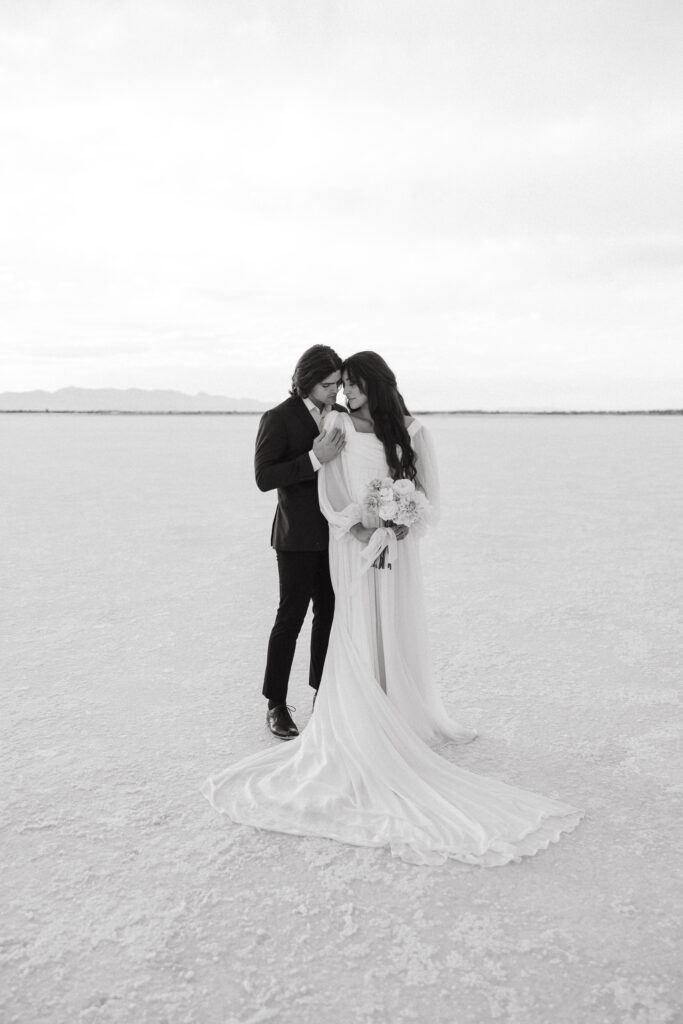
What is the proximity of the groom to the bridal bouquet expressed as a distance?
0.84ft

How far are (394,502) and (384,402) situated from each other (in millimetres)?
428

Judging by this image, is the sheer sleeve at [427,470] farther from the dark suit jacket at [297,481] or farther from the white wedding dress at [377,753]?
the dark suit jacket at [297,481]

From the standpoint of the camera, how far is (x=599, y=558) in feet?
26.5

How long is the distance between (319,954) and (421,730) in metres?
1.53

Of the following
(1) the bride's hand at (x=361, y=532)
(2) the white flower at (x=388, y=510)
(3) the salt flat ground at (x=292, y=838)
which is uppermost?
(2) the white flower at (x=388, y=510)

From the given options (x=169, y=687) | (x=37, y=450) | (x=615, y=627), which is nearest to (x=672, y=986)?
(x=169, y=687)

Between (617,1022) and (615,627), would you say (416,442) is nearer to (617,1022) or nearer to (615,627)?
(617,1022)

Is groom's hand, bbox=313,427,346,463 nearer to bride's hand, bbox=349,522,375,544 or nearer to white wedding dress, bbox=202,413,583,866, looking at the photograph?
white wedding dress, bbox=202,413,583,866

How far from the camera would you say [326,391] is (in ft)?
12.3

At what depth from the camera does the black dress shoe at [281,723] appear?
153 inches

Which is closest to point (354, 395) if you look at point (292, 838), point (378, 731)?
point (378, 731)

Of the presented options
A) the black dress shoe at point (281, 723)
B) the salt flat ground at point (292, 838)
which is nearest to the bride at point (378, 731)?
the salt flat ground at point (292, 838)

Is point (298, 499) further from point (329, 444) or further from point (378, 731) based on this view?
point (378, 731)

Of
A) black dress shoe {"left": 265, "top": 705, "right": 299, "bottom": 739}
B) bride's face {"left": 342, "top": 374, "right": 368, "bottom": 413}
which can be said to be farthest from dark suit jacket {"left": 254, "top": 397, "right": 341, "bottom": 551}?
black dress shoe {"left": 265, "top": 705, "right": 299, "bottom": 739}
